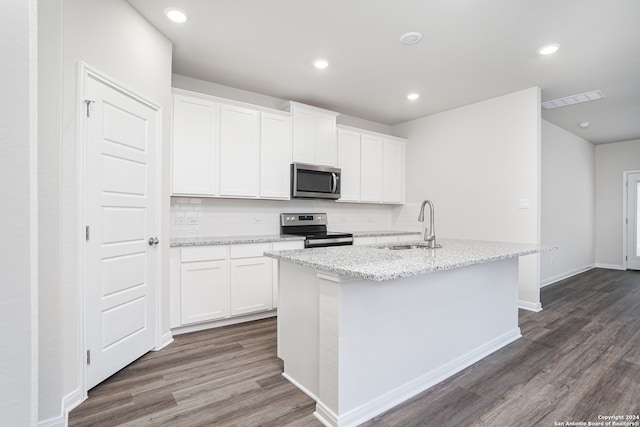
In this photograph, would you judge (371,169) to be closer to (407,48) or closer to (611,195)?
(407,48)

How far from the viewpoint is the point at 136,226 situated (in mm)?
2422

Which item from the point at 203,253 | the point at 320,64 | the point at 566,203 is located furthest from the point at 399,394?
the point at 566,203

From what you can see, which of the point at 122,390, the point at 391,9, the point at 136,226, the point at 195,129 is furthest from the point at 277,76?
the point at 122,390

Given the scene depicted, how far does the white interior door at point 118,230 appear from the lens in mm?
2047

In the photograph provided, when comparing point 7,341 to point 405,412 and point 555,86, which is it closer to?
point 405,412

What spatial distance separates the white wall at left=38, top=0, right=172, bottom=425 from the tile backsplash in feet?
4.34

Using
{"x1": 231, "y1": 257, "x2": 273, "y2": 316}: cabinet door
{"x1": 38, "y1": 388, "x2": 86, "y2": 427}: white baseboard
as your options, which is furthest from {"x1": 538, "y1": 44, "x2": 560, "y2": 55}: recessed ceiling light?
{"x1": 38, "y1": 388, "x2": 86, "y2": 427}: white baseboard

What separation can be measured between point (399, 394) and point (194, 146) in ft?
9.29

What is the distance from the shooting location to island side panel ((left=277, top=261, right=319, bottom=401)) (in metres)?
1.97

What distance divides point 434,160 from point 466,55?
199cm

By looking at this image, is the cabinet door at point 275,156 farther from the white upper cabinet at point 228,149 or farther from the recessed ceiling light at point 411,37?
the recessed ceiling light at point 411,37

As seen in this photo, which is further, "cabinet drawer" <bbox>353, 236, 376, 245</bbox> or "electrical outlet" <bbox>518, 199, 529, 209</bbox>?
"cabinet drawer" <bbox>353, 236, 376, 245</bbox>

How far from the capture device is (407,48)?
→ 2.92 metres

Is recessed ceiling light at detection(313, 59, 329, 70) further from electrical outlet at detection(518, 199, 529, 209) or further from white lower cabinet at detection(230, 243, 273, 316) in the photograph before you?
electrical outlet at detection(518, 199, 529, 209)
